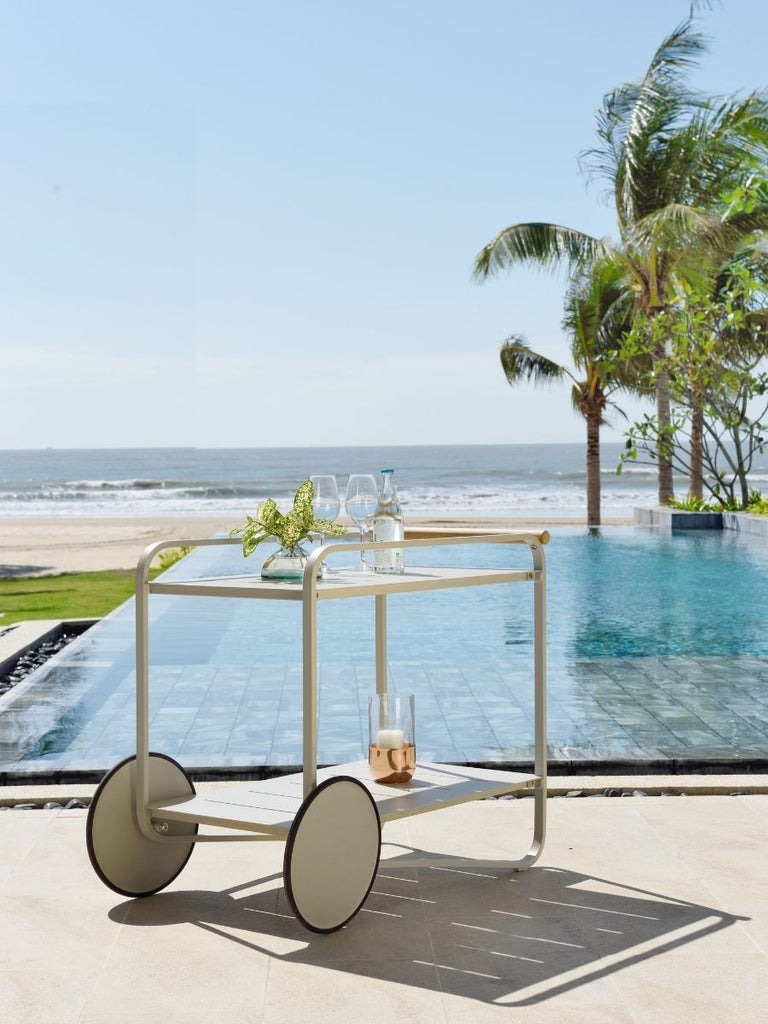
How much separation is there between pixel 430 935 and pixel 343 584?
28.7 inches

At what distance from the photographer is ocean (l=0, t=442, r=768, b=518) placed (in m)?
32.7

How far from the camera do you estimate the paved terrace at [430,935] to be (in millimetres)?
2178

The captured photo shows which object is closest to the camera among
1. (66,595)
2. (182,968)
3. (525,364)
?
(182,968)

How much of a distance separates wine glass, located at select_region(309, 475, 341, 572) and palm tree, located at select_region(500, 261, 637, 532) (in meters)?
12.5

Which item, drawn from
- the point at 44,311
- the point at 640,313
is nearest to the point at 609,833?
the point at 640,313

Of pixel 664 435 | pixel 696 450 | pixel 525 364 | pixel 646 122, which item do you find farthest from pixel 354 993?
pixel 525 364

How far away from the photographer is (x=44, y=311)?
3062cm

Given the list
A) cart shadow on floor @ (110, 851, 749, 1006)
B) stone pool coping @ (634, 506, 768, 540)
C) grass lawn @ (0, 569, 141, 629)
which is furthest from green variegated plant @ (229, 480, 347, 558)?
stone pool coping @ (634, 506, 768, 540)

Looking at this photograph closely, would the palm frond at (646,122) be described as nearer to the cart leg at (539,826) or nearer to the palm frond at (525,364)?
the palm frond at (525,364)

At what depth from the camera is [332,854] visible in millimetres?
2514

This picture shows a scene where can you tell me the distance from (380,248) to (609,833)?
4119 cm

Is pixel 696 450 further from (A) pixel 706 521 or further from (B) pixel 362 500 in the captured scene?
(B) pixel 362 500

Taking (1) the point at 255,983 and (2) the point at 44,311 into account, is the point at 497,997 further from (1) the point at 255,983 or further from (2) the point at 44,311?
(2) the point at 44,311

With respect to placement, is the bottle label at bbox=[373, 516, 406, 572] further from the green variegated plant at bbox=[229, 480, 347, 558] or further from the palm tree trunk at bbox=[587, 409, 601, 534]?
the palm tree trunk at bbox=[587, 409, 601, 534]
